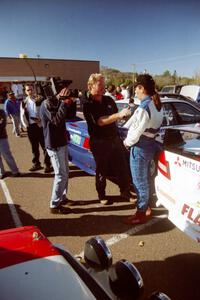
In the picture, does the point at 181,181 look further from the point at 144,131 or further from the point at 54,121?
the point at 54,121

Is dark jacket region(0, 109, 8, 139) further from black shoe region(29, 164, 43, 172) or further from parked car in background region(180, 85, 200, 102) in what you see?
parked car in background region(180, 85, 200, 102)

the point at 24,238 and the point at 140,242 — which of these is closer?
the point at 24,238

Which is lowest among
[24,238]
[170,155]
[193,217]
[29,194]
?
[29,194]

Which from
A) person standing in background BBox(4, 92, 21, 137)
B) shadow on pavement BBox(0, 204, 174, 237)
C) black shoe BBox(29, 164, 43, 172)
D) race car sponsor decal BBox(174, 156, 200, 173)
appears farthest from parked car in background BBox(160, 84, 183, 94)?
race car sponsor decal BBox(174, 156, 200, 173)

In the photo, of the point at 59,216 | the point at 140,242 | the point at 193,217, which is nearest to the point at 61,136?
the point at 59,216

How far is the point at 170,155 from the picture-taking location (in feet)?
9.63

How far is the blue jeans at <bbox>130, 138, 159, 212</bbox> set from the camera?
11.1 ft

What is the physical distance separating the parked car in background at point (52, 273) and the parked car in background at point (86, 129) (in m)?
2.79

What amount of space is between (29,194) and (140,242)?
2.48 metres

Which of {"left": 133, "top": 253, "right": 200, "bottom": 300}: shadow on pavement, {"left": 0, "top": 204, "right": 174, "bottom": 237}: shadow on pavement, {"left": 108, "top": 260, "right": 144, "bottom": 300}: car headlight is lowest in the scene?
{"left": 133, "top": 253, "right": 200, "bottom": 300}: shadow on pavement

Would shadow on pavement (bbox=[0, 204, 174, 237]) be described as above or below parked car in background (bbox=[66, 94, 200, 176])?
below

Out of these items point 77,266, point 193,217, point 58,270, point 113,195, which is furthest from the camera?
point 113,195

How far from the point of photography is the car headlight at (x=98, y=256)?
6.48 feet

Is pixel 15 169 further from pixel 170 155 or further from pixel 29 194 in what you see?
pixel 170 155
